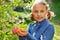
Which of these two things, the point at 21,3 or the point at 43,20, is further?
the point at 21,3

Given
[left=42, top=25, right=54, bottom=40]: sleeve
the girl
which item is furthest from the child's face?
[left=42, top=25, right=54, bottom=40]: sleeve

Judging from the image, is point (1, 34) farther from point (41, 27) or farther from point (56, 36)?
point (56, 36)

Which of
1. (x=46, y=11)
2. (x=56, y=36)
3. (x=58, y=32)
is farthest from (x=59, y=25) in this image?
(x=46, y=11)

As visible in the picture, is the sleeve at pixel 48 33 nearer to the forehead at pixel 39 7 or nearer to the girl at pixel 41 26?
the girl at pixel 41 26

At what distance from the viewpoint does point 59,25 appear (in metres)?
13.0

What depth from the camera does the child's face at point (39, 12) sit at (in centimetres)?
372

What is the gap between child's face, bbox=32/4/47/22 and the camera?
3725mm

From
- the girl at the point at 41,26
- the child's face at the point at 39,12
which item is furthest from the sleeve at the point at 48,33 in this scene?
the child's face at the point at 39,12

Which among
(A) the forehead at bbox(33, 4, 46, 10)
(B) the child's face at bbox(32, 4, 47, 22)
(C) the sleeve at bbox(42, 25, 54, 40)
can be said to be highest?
(A) the forehead at bbox(33, 4, 46, 10)

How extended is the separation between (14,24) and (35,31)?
7.44 feet

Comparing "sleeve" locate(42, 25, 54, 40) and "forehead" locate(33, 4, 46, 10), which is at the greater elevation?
"forehead" locate(33, 4, 46, 10)

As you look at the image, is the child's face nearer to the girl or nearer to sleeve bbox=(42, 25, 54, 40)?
the girl

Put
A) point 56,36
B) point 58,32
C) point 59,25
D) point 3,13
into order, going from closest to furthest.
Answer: point 3,13 < point 56,36 < point 58,32 < point 59,25

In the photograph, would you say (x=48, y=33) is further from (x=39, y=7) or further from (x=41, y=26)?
(x=39, y=7)
